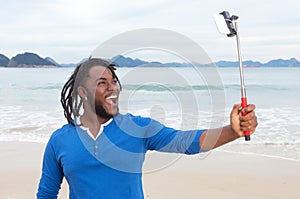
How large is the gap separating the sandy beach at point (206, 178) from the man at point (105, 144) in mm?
3466

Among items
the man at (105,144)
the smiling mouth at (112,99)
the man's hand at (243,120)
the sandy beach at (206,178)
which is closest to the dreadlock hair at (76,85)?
the man at (105,144)

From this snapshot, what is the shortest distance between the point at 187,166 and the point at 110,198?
5.26 metres

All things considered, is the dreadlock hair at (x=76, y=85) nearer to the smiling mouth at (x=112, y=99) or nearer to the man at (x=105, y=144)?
the man at (x=105, y=144)

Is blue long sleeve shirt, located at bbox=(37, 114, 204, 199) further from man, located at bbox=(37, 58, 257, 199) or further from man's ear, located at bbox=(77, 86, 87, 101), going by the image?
man's ear, located at bbox=(77, 86, 87, 101)

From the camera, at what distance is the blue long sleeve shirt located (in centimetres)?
191

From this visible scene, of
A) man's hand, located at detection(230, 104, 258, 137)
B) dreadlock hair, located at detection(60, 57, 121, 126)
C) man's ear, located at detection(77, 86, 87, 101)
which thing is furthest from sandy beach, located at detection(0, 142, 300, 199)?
man's hand, located at detection(230, 104, 258, 137)

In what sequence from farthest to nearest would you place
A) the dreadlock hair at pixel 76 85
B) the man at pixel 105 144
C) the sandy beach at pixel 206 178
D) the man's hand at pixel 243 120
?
the sandy beach at pixel 206 178 → the dreadlock hair at pixel 76 85 → the man at pixel 105 144 → the man's hand at pixel 243 120

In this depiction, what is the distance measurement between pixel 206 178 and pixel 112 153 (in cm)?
470

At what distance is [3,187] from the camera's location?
596 cm

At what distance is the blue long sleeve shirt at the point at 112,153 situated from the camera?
1906mm

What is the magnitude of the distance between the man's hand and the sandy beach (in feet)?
13.0

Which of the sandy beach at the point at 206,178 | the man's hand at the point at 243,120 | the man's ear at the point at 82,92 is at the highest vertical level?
the man's ear at the point at 82,92

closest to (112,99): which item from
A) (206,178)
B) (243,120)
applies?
(243,120)

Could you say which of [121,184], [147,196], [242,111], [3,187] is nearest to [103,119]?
[121,184]
